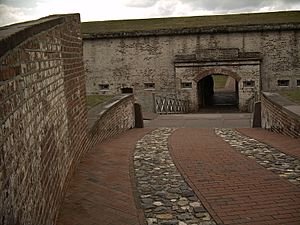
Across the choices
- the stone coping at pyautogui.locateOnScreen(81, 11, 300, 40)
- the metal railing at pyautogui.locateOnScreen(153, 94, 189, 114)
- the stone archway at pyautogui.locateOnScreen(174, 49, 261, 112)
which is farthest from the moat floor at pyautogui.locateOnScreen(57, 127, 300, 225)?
the stone coping at pyautogui.locateOnScreen(81, 11, 300, 40)

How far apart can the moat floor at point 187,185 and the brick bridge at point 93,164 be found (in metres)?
0.02

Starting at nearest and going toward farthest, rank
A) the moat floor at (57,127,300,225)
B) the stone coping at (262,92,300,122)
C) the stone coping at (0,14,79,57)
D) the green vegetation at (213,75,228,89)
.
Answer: the stone coping at (0,14,79,57), the moat floor at (57,127,300,225), the stone coping at (262,92,300,122), the green vegetation at (213,75,228,89)

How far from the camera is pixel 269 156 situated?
8086 millimetres

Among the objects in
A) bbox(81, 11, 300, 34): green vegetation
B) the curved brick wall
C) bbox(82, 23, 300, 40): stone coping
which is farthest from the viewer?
bbox(81, 11, 300, 34): green vegetation

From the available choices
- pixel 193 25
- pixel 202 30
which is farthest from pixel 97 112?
pixel 193 25

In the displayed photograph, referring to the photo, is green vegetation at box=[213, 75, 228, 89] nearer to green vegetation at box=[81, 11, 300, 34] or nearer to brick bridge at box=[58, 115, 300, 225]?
green vegetation at box=[81, 11, 300, 34]

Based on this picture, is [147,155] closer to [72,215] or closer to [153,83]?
[72,215]

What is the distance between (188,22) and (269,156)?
68.8ft

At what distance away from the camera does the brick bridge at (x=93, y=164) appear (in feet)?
10.00

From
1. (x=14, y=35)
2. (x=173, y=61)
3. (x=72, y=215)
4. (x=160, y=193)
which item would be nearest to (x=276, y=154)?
(x=160, y=193)

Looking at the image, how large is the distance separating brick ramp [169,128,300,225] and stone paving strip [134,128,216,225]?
0.51ft

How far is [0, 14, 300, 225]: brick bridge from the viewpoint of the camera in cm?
305

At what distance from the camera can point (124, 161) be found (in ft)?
25.6

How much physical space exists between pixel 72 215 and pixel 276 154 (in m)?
5.19
